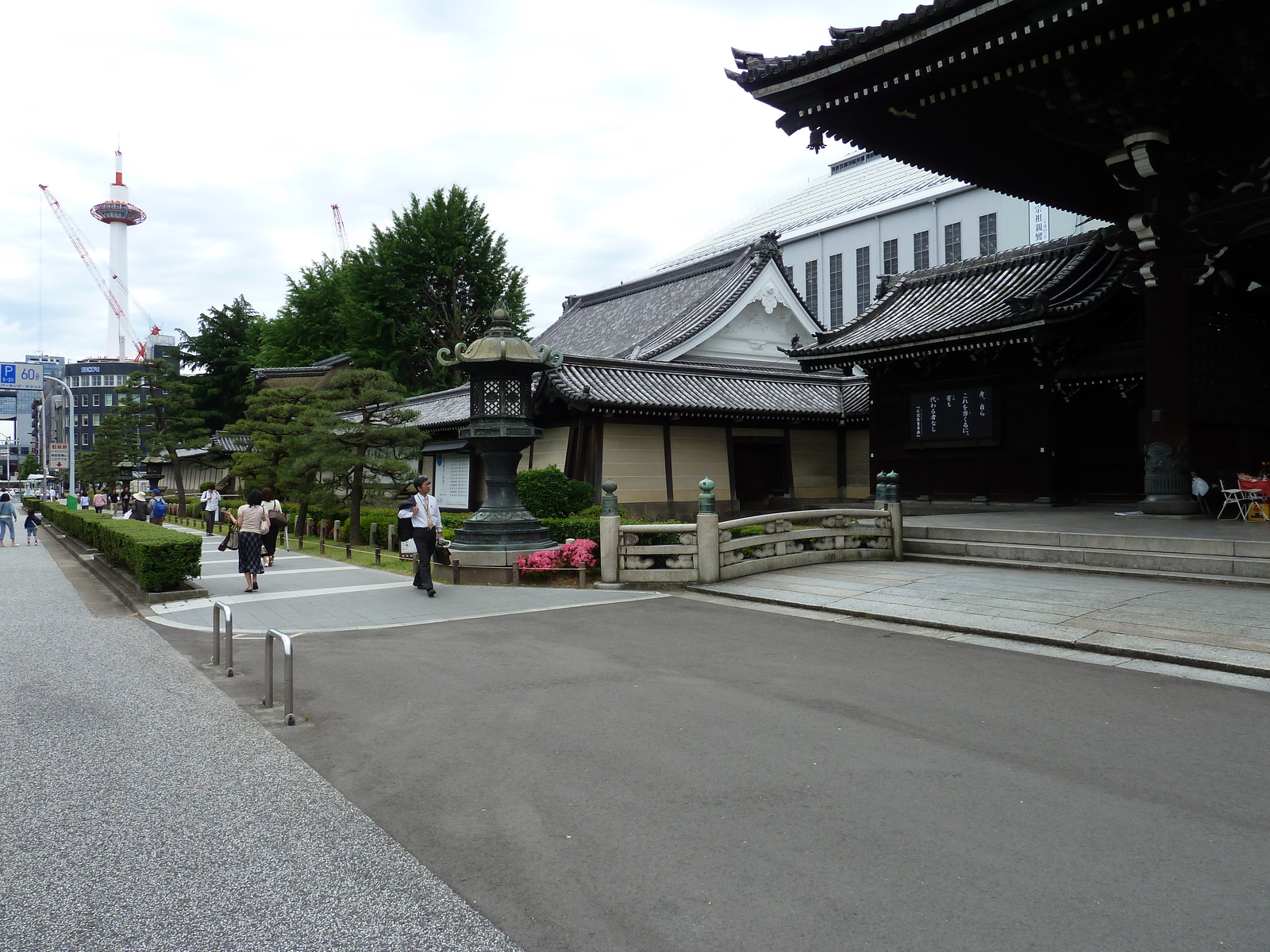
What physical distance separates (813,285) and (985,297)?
3293cm

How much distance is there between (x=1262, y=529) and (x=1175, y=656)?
20.9ft

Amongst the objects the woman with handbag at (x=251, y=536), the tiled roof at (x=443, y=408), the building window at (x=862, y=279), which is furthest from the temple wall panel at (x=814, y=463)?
the building window at (x=862, y=279)

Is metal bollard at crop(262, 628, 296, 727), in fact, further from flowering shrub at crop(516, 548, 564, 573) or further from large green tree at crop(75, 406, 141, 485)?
large green tree at crop(75, 406, 141, 485)

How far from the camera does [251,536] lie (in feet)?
44.9

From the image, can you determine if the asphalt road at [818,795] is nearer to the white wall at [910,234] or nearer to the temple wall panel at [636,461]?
the temple wall panel at [636,461]

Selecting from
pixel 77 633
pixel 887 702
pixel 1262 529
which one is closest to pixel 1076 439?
pixel 1262 529

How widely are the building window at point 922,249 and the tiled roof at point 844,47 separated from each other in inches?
1423

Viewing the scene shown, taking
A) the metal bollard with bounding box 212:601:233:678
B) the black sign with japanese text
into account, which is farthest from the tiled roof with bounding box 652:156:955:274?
the metal bollard with bounding box 212:601:233:678

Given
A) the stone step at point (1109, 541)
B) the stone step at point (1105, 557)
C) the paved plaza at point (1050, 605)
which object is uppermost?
the stone step at point (1109, 541)

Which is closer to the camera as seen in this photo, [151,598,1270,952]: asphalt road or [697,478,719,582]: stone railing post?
[151,598,1270,952]: asphalt road

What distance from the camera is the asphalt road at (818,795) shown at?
3268 mm

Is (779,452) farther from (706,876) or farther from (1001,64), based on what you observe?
(706,876)

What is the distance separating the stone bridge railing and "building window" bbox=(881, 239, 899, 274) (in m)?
35.9

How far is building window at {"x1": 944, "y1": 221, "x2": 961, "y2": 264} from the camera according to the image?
43.9 meters
